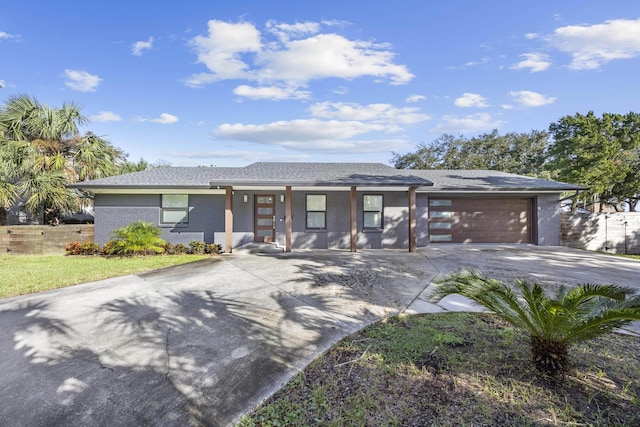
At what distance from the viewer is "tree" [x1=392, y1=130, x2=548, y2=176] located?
25859mm

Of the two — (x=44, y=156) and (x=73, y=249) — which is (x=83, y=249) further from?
(x=44, y=156)

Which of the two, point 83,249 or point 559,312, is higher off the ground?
point 559,312

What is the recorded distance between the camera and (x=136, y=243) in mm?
10266

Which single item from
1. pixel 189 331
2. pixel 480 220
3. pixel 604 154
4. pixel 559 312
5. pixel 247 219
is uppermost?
pixel 604 154

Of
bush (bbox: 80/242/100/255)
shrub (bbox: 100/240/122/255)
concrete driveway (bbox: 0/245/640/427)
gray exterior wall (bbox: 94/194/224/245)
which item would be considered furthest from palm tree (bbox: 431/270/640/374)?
bush (bbox: 80/242/100/255)

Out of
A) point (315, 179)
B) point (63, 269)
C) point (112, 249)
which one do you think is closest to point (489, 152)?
point (315, 179)

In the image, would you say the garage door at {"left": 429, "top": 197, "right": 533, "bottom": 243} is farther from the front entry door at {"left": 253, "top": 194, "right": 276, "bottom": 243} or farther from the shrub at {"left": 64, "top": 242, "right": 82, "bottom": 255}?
the shrub at {"left": 64, "top": 242, "right": 82, "bottom": 255}

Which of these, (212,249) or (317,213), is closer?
Result: (212,249)

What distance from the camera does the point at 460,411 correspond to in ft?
8.59

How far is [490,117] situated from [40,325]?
28.8 meters

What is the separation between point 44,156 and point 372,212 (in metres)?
14.4

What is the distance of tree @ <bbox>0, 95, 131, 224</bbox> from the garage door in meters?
15.9

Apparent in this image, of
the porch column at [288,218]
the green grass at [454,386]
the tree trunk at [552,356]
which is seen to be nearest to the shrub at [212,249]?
the porch column at [288,218]

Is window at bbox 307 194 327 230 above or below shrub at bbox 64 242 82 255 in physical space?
above
